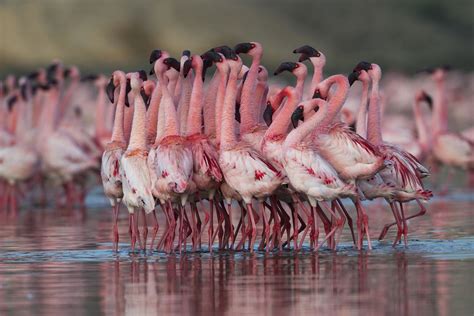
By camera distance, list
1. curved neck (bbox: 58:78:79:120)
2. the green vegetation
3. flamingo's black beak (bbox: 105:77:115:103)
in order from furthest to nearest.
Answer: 1. the green vegetation
2. curved neck (bbox: 58:78:79:120)
3. flamingo's black beak (bbox: 105:77:115:103)

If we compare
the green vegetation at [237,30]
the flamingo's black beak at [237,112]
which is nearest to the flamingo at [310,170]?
the flamingo's black beak at [237,112]

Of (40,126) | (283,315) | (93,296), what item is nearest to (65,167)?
(40,126)

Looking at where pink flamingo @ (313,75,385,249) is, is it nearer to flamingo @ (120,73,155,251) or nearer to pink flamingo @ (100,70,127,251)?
flamingo @ (120,73,155,251)

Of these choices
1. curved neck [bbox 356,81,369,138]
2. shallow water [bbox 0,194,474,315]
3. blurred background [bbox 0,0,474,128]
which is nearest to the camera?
shallow water [bbox 0,194,474,315]

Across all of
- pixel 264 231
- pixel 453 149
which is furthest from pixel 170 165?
pixel 453 149

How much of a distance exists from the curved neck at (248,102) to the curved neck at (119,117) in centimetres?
136

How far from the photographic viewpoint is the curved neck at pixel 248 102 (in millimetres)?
14797

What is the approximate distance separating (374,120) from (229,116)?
1.63 meters

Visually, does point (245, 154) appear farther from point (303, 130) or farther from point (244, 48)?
point (244, 48)

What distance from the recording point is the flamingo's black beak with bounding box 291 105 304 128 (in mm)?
13867

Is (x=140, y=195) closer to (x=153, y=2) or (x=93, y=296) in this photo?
(x=93, y=296)

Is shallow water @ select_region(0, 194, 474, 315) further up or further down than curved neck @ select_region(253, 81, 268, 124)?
further down

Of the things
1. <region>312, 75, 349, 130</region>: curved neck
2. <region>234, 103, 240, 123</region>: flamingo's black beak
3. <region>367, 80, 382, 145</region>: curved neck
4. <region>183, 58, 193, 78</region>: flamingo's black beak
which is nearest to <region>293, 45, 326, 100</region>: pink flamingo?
<region>312, 75, 349, 130</region>: curved neck

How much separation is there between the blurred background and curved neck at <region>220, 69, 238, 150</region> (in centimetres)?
5173
